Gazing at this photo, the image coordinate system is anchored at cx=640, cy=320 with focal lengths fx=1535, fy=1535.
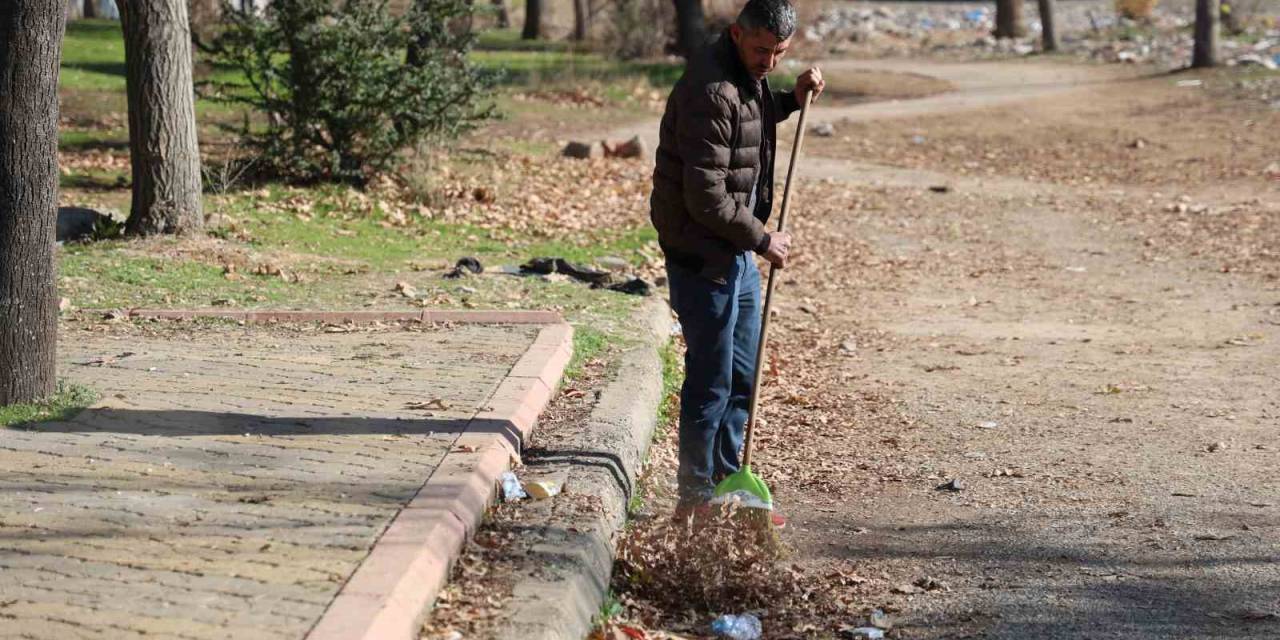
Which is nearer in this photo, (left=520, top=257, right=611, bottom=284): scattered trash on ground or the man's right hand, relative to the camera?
the man's right hand

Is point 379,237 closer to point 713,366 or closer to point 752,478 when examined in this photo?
point 713,366

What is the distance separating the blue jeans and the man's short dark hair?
859 millimetres

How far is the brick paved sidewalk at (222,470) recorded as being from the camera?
13.9ft

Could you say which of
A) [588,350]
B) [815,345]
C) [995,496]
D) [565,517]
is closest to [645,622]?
[565,517]

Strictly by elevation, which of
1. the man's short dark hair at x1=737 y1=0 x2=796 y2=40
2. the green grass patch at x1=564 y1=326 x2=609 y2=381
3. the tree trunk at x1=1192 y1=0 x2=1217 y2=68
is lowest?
the green grass patch at x1=564 y1=326 x2=609 y2=381

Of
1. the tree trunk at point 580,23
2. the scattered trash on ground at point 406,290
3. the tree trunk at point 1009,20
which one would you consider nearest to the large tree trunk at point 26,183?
the scattered trash on ground at point 406,290

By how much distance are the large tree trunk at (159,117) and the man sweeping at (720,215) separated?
6510 mm

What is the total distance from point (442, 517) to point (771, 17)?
2025 mm

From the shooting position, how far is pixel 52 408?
20.4ft

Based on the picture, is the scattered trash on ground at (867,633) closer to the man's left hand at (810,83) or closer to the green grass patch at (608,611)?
the green grass patch at (608,611)

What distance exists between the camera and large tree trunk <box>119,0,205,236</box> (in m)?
11.1

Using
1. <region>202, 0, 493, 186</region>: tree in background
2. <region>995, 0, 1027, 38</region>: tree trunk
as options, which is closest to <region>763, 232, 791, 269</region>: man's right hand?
<region>202, 0, 493, 186</region>: tree in background

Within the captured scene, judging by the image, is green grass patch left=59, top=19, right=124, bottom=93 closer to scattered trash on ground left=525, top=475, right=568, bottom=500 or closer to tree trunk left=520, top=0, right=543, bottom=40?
tree trunk left=520, top=0, right=543, bottom=40

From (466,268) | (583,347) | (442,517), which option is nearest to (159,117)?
(466,268)
